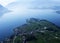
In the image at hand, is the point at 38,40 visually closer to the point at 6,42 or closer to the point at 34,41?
the point at 34,41

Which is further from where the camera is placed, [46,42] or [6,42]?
[6,42]

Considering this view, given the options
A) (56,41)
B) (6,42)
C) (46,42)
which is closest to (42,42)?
(46,42)

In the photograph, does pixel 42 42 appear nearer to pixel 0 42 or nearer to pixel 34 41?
pixel 34 41

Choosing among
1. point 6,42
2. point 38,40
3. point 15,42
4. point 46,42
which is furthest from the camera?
point 6,42

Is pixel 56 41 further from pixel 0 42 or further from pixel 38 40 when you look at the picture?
pixel 0 42

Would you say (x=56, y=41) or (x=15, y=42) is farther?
(x=15, y=42)

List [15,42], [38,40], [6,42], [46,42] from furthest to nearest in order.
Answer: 1. [6,42]
2. [15,42]
3. [38,40]
4. [46,42]

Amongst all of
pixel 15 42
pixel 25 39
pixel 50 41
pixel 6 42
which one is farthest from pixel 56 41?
pixel 6 42

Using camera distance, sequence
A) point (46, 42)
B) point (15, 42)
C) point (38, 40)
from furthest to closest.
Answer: point (15, 42) < point (38, 40) < point (46, 42)
